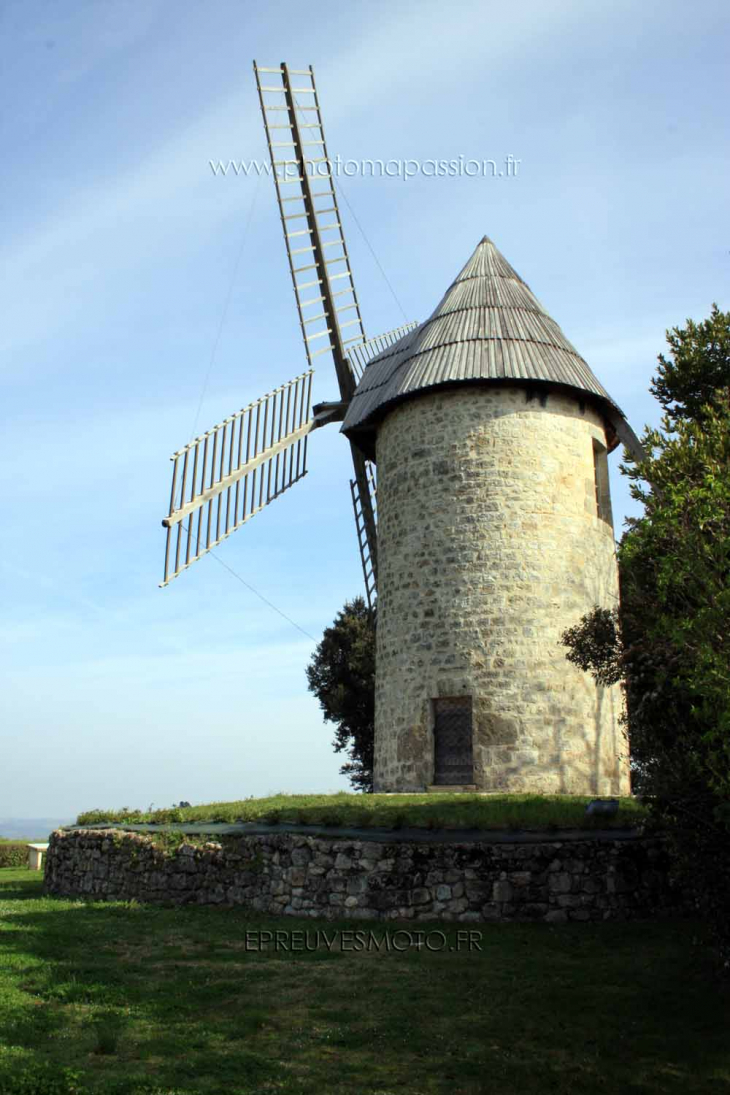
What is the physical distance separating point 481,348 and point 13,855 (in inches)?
704

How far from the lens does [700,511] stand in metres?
7.33

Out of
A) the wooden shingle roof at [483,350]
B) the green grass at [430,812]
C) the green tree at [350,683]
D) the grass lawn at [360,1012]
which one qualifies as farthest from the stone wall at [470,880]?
the green tree at [350,683]

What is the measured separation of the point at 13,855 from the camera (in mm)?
24797

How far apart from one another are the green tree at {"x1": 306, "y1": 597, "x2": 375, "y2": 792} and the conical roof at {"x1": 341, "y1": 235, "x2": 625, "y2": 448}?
8.20 meters

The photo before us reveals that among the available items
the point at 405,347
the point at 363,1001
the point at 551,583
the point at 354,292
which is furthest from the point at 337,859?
the point at 354,292

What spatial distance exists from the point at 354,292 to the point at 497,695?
1182 cm

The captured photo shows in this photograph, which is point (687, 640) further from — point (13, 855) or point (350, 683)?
point (13, 855)

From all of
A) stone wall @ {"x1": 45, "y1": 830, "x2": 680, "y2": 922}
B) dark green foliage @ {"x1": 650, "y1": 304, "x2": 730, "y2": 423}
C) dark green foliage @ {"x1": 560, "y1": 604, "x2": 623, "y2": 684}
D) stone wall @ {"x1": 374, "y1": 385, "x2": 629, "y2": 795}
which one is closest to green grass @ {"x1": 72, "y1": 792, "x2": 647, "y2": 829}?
stone wall @ {"x1": 45, "y1": 830, "x2": 680, "y2": 922}

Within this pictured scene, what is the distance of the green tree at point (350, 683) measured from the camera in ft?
81.7

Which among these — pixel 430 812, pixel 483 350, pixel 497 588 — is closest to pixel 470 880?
pixel 430 812

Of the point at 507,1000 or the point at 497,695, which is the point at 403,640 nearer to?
the point at 497,695

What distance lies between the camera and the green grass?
36.4ft

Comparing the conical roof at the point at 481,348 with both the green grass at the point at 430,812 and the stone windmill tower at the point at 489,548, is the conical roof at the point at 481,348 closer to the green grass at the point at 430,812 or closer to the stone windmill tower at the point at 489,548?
→ the stone windmill tower at the point at 489,548

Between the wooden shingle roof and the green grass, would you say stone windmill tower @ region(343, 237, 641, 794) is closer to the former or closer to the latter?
the wooden shingle roof
